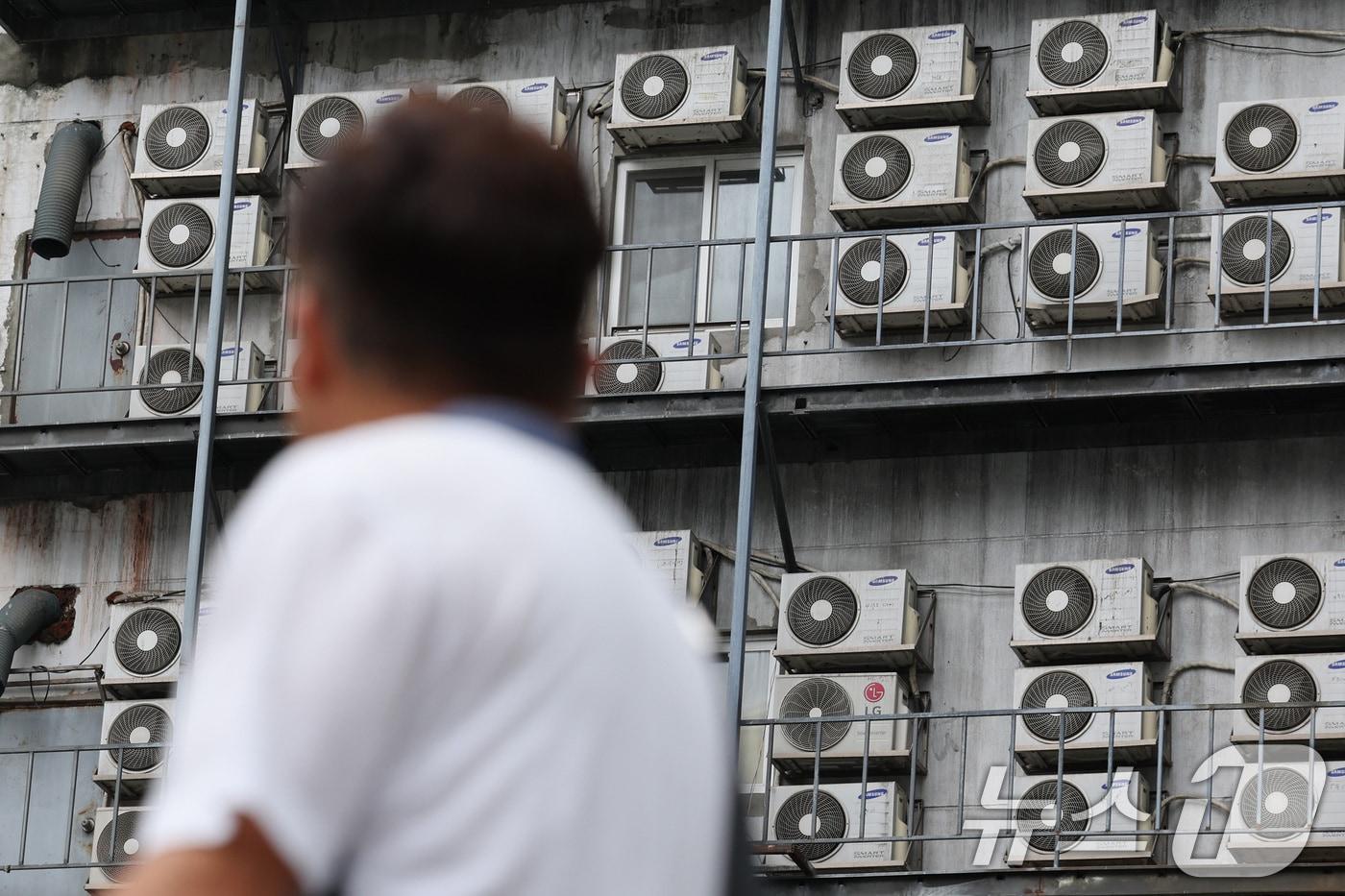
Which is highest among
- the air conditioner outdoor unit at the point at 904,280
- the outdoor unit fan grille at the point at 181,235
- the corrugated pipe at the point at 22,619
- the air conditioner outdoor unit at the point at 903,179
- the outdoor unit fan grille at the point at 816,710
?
the air conditioner outdoor unit at the point at 903,179

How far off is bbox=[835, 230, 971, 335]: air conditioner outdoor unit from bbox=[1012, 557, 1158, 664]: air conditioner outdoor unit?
1528 mm

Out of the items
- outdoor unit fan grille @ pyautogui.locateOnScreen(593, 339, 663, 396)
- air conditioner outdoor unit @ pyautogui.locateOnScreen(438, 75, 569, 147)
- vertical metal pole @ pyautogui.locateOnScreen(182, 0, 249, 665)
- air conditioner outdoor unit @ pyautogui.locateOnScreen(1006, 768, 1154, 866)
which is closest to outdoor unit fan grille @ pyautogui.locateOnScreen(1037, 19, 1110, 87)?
outdoor unit fan grille @ pyautogui.locateOnScreen(593, 339, 663, 396)

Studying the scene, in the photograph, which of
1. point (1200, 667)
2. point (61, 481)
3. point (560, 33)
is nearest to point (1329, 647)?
point (1200, 667)

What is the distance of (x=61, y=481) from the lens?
15531 millimetres

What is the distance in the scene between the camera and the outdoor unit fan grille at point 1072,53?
13891mm

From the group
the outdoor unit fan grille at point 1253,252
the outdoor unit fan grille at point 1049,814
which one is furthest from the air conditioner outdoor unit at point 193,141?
the outdoor unit fan grille at point 1049,814

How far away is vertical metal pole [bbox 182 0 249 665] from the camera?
44.2ft

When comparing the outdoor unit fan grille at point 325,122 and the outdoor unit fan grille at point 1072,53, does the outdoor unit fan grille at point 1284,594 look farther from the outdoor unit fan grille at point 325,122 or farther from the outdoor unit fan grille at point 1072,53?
the outdoor unit fan grille at point 325,122

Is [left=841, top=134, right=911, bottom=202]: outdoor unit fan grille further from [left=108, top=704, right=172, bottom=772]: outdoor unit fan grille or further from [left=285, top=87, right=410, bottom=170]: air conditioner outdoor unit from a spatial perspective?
[left=108, top=704, right=172, bottom=772]: outdoor unit fan grille

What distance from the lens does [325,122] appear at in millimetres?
15414

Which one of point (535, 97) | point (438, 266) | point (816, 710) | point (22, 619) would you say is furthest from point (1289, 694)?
point (438, 266)

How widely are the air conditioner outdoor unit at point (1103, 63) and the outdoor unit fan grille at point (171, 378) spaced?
203 inches

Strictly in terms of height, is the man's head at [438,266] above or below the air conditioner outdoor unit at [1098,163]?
below

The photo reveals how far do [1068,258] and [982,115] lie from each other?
1.25m
